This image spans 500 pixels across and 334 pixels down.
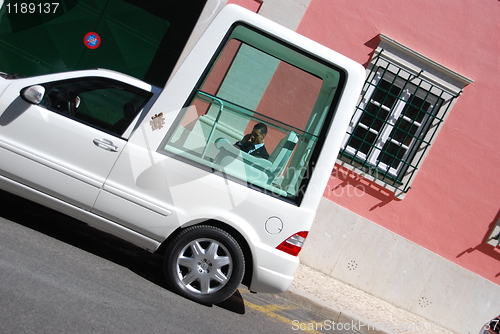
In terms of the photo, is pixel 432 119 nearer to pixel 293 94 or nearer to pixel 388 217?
pixel 388 217

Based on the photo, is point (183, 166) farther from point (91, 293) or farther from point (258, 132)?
point (91, 293)

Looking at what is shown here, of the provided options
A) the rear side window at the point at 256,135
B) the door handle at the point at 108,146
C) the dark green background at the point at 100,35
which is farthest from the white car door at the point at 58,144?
the dark green background at the point at 100,35

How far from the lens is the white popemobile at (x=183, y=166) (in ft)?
14.5

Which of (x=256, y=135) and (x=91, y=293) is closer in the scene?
(x=91, y=293)

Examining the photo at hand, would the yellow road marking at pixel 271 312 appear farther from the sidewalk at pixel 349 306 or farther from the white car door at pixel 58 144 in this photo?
the white car door at pixel 58 144

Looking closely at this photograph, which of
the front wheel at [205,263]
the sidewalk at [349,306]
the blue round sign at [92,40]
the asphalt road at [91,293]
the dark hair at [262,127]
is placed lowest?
the asphalt road at [91,293]

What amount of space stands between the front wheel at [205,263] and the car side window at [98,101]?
1.15 metres

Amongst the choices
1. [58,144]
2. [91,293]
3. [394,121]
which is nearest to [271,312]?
[91,293]

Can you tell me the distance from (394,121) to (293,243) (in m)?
5.00

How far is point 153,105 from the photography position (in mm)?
4453

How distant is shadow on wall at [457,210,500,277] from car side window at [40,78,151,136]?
6.48 metres

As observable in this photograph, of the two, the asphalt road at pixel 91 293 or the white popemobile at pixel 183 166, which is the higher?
the white popemobile at pixel 183 166

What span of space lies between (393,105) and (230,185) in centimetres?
517

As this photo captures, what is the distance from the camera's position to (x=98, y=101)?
4.66 meters
